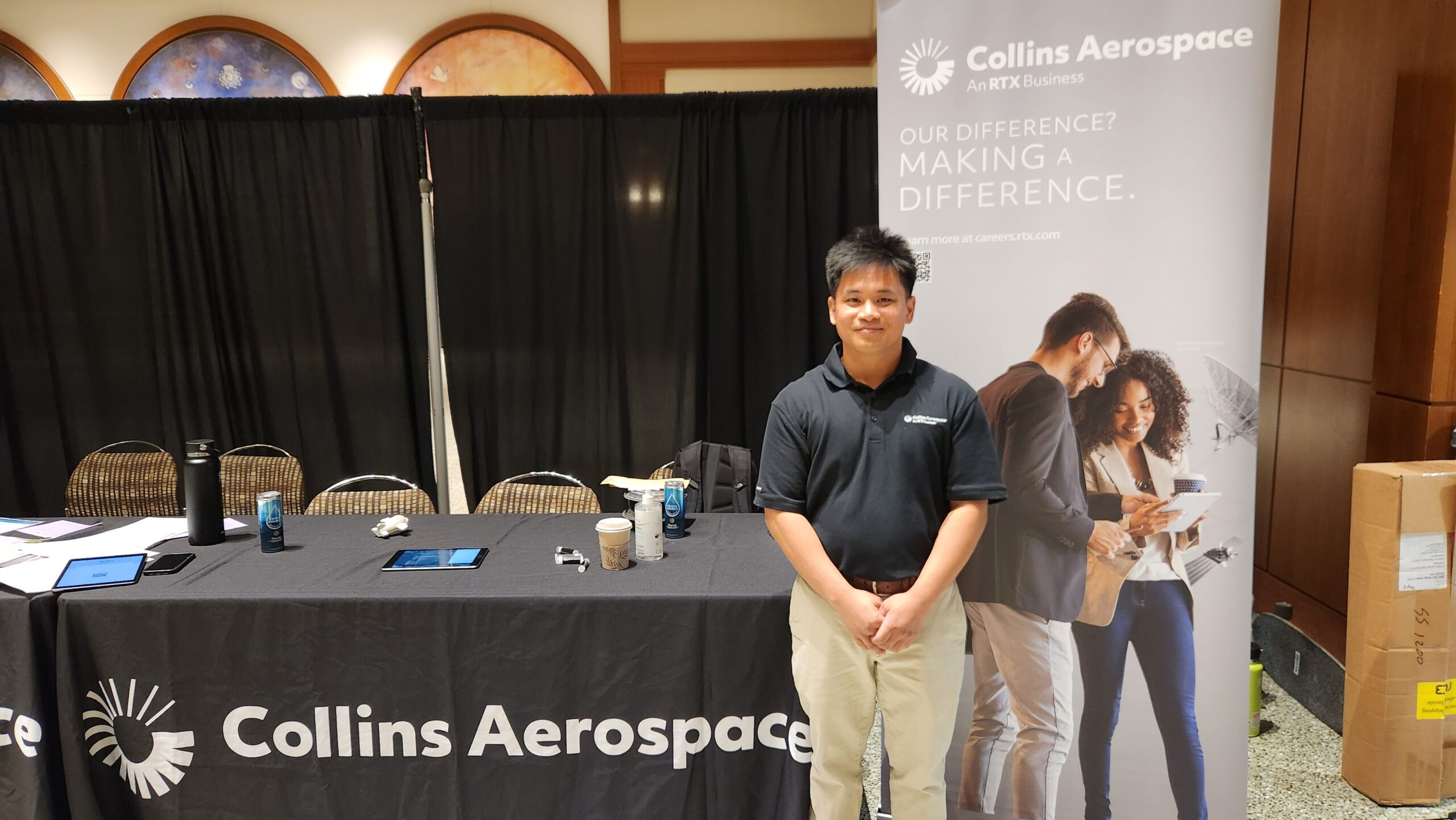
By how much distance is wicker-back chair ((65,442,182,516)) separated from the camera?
3.21 metres

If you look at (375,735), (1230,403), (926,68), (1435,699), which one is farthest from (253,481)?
(1435,699)

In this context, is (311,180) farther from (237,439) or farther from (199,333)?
(237,439)

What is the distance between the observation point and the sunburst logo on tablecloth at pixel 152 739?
1.90m

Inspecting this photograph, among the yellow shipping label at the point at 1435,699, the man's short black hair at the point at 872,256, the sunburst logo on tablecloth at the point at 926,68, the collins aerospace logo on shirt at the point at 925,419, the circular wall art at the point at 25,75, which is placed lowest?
the yellow shipping label at the point at 1435,699

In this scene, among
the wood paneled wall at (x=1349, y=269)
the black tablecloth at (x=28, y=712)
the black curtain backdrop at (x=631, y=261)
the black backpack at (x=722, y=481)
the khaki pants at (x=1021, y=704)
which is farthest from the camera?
the black curtain backdrop at (x=631, y=261)

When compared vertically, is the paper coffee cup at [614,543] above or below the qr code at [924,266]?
below

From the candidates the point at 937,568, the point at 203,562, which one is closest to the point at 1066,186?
the point at 937,568

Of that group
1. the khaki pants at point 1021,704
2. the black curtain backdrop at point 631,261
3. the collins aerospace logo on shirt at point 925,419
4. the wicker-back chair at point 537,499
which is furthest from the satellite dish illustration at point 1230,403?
the black curtain backdrop at point 631,261

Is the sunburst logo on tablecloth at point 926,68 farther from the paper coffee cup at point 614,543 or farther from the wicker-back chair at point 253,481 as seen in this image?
the wicker-back chair at point 253,481

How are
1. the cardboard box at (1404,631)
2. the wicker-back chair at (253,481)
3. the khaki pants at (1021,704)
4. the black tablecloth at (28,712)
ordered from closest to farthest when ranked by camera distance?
the black tablecloth at (28,712), the khaki pants at (1021,704), the cardboard box at (1404,631), the wicker-back chair at (253,481)

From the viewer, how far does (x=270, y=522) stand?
2176 mm

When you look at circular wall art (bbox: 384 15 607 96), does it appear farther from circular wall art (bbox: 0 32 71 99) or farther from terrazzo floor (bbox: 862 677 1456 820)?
terrazzo floor (bbox: 862 677 1456 820)

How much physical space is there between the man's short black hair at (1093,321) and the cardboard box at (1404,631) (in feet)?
3.20

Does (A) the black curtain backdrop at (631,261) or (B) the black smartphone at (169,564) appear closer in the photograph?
(B) the black smartphone at (169,564)
